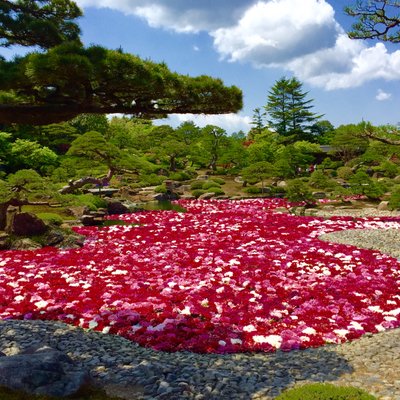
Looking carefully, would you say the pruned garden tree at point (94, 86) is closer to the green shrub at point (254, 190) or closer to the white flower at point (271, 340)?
the white flower at point (271, 340)

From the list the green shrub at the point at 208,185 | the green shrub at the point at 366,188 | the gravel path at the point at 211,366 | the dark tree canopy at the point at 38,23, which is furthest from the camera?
the green shrub at the point at 208,185

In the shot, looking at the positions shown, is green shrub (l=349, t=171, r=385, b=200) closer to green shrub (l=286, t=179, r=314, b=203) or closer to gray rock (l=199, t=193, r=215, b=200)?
green shrub (l=286, t=179, r=314, b=203)

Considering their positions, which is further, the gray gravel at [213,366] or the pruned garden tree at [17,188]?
the pruned garden tree at [17,188]

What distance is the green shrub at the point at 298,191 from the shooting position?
28273mm

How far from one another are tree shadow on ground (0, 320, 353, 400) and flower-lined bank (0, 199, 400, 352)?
14.1 inches

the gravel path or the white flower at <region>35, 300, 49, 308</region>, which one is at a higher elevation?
the white flower at <region>35, 300, 49, 308</region>

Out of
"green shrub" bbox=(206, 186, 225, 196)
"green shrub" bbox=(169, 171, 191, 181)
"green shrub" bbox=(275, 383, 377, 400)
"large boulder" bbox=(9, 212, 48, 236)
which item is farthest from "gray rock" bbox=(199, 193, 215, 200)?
"green shrub" bbox=(275, 383, 377, 400)

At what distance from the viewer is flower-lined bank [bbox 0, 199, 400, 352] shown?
761 cm

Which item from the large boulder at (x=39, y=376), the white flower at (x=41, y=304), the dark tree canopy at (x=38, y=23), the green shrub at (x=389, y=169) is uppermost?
the dark tree canopy at (x=38, y=23)

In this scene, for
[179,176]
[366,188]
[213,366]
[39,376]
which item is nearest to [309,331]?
[213,366]

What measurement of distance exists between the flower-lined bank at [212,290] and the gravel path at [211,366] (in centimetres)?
36

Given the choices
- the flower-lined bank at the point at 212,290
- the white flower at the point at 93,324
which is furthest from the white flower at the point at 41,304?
the white flower at the point at 93,324

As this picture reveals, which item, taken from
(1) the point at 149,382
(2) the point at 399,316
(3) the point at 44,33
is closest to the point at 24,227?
(3) the point at 44,33

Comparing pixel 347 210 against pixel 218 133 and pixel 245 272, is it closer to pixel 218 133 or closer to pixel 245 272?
pixel 245 272
